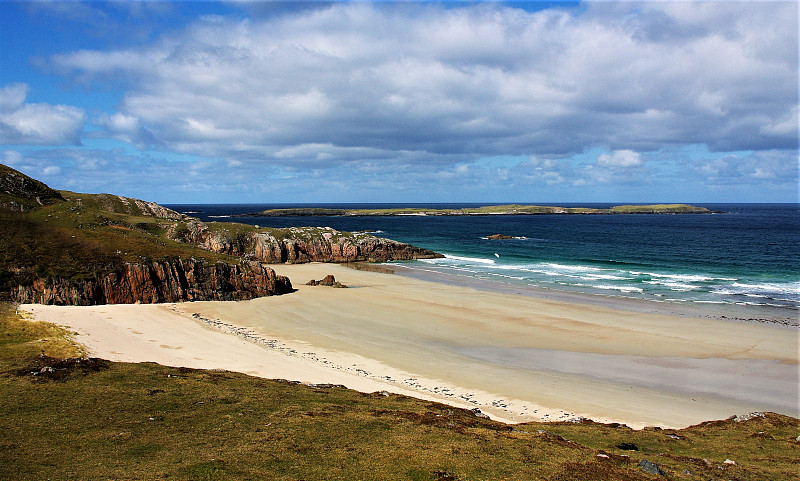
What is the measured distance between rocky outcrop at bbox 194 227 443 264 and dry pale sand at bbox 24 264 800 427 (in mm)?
32070

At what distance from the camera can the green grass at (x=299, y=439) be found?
40.6 feet

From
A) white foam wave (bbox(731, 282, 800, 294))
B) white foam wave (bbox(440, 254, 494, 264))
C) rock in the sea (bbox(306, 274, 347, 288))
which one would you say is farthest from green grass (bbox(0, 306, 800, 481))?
white foam wave (bbox(440, 254, 494, 264))

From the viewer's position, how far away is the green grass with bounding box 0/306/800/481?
12375 millimetres

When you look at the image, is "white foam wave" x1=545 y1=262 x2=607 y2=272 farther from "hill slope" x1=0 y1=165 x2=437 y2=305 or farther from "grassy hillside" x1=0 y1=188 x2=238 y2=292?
"grassy hillside" x1=0 y1=188 x2=238 y2=292

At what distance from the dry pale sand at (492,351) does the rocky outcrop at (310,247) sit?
3207 cm

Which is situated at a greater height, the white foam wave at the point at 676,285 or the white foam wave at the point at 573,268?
the white foam wave at the point at 573,268

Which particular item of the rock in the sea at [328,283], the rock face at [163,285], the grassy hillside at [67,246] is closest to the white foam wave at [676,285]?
the rock in the sea at [328,283]

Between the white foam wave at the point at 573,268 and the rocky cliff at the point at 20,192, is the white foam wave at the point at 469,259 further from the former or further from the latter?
the rocky cliff at the point at 20,192

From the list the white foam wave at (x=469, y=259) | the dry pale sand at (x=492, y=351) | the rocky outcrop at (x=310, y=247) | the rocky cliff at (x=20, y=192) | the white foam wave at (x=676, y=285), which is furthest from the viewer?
the white foam wave at (x=469, y=259)

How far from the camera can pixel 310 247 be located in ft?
273

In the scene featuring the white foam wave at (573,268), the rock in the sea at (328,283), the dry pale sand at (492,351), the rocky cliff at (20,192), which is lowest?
the dry pale sand at (492,351)

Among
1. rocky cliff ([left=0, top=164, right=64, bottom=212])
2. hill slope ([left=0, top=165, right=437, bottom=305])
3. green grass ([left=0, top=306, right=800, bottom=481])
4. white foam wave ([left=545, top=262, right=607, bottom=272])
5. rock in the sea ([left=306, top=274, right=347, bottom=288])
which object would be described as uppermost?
rocky cliff ([left=0, top=164, right=64, bottom=212])

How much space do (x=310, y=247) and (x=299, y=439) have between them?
230 ft

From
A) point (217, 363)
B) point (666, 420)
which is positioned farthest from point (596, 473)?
point (217, 363)
